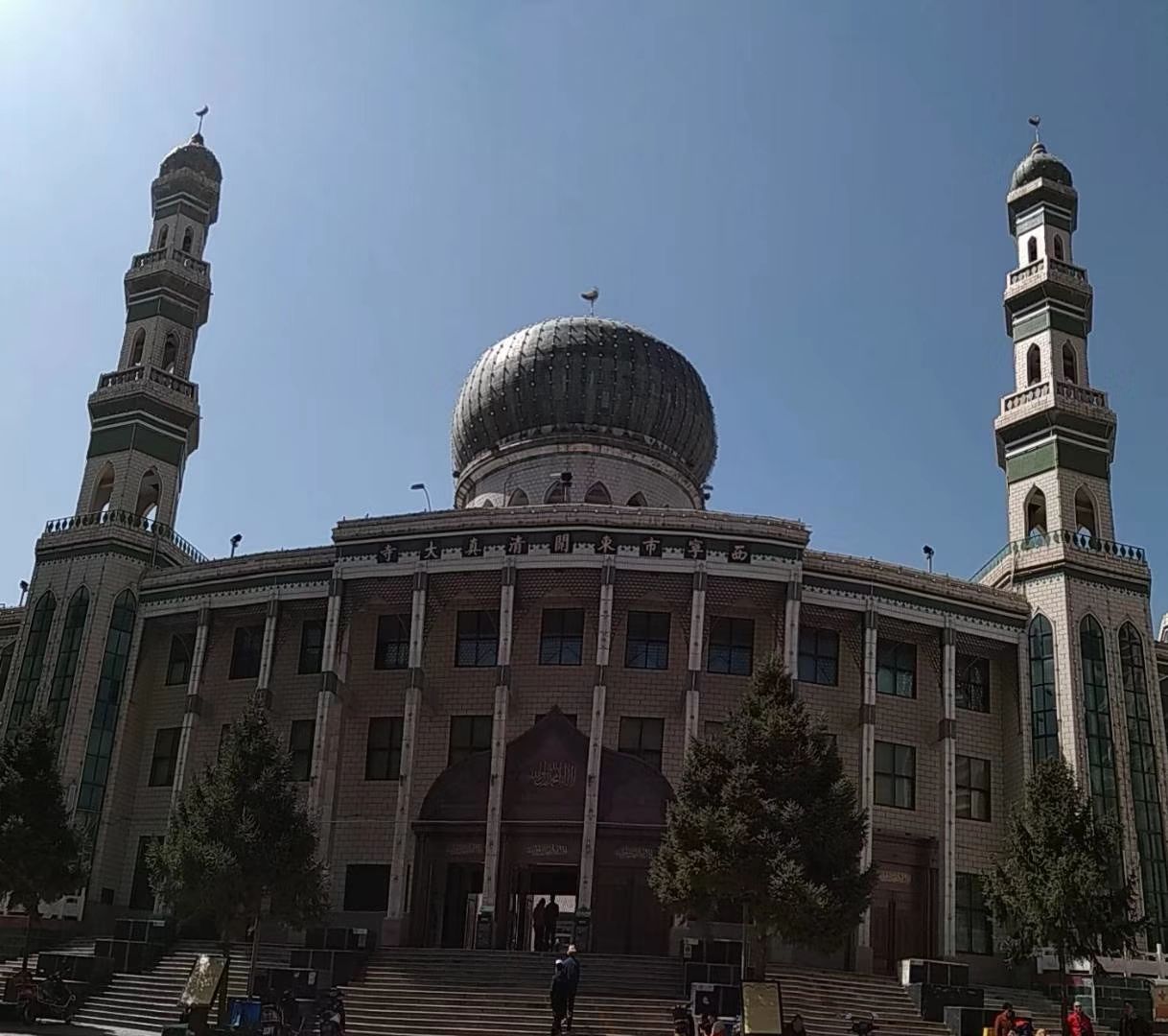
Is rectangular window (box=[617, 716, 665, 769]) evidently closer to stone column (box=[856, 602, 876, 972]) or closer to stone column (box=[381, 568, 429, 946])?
stone column (box=[856, 602, 876, 972])

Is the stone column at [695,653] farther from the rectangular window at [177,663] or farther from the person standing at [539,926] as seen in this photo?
the rectangular window at [177,663]

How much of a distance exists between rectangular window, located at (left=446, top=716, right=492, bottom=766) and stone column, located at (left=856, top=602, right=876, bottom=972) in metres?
10.2

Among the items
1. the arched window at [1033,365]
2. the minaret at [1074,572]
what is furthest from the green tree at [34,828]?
the arched window at [1033,365]

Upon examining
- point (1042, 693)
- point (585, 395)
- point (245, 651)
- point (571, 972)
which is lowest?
point (571, 972)

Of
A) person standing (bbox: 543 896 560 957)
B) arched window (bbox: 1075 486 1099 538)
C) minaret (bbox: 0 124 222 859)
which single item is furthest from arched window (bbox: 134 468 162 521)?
arched window (bbox: 1075 486 1099 538)

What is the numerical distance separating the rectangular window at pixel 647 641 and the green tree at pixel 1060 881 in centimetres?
1090

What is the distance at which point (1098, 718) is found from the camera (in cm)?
3762

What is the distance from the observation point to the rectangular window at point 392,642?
3950 cm

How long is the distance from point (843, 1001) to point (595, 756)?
338 inches

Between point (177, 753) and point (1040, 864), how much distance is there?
24.4 m

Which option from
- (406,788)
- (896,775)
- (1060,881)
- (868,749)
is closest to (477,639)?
(406,788)

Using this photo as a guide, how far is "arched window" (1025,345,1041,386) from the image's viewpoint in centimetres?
4319

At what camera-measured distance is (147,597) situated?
4194cm

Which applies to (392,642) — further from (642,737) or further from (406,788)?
(642,737)
